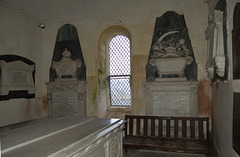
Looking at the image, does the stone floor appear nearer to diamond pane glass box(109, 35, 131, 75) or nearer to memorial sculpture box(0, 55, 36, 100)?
diamond pane glass box(109, 35, 131, 75)

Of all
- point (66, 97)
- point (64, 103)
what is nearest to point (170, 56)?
point (66, 97)

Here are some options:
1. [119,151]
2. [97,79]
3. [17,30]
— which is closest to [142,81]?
[97,79]

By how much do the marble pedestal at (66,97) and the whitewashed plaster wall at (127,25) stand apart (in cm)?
21

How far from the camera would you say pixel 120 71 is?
5883 mm

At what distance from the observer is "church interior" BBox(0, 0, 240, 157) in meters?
4.71

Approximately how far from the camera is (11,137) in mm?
2174

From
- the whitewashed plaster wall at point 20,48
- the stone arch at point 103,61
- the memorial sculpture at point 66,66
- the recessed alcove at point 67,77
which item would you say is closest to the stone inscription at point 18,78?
the whitewashed plaster wall at point 20,48

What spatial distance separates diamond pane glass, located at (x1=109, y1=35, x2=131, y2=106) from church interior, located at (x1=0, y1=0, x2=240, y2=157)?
0.09 feet

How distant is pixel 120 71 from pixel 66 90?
1.62m

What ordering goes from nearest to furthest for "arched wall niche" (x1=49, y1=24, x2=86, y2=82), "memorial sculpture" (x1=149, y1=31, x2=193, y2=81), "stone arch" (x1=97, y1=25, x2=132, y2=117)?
"memorial sculpture" (x1=149, y1=31, x2=193, y2=81) < "stone arch" (x1=97, y1=25, x2=132, y2=117) < "arched wall niche" (x1=49, y1=24, x2=86, y2=82)

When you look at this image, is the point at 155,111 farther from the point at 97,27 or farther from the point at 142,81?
the point at 97,27

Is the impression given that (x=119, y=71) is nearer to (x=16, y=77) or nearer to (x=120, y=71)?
(x=120, y=71)

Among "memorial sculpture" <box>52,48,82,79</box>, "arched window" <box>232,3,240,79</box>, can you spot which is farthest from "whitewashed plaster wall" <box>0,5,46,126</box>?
"arched window" <box>232,3,240,79</box>

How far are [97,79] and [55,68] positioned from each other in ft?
4.43
